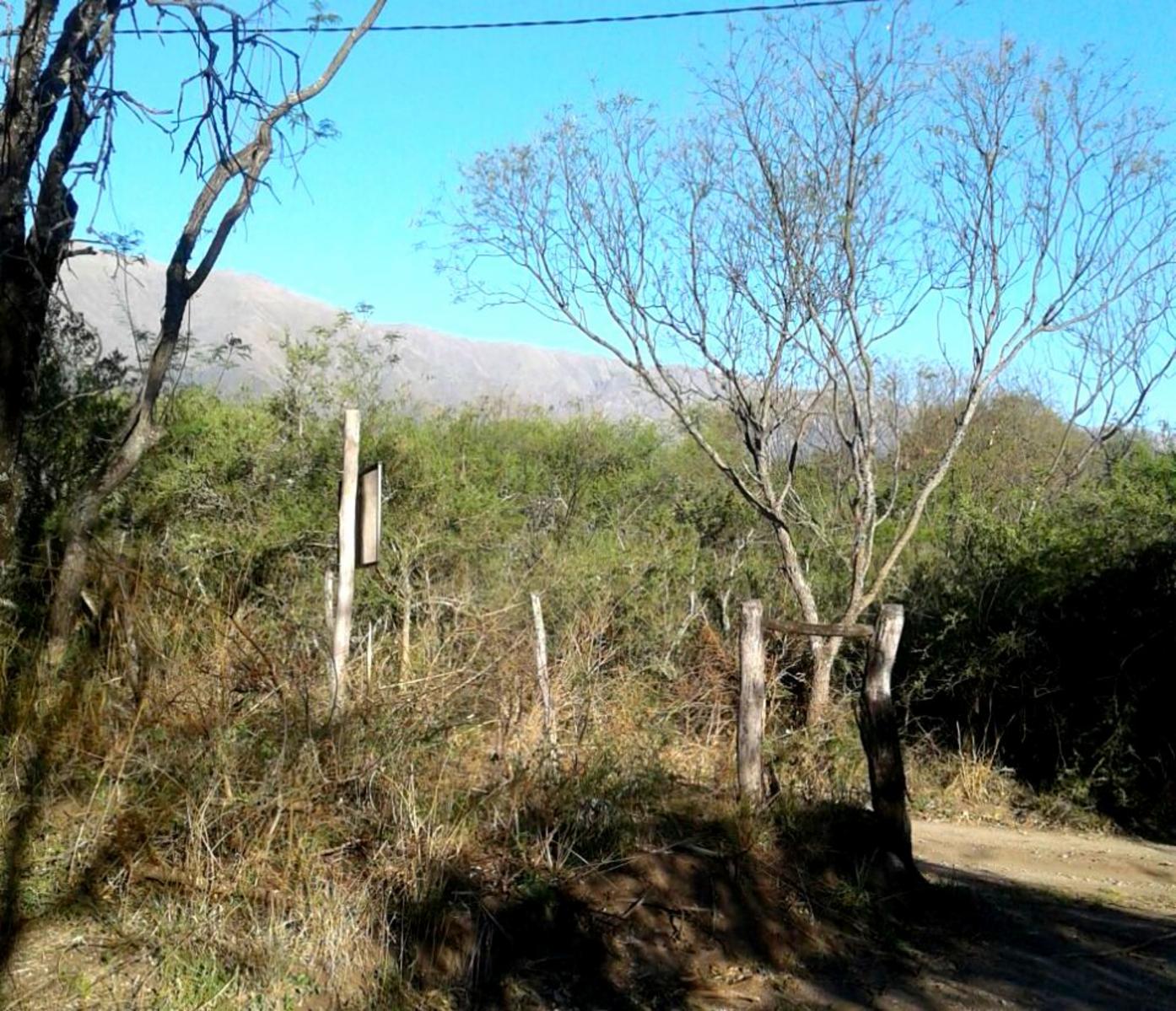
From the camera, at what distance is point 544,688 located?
7.68m

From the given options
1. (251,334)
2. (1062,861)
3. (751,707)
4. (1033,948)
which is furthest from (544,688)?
(251,334)

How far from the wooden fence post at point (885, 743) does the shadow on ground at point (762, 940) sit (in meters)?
0.15

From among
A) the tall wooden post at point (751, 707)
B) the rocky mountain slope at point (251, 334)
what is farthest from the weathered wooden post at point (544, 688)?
the rocky mountain slope at point (251, 334)

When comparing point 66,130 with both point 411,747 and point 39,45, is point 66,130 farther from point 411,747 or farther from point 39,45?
point 411,747

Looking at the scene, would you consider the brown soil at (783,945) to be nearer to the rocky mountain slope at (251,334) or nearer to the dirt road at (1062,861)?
the dirt road at (1062,861)

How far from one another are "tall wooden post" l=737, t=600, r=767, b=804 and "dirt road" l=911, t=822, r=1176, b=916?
68.8 inches

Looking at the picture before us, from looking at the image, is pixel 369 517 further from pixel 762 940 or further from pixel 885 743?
pixel 885 743

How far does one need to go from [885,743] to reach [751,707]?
820 mm

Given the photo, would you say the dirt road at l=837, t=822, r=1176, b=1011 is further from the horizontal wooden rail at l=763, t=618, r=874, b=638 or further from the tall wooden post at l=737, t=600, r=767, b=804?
the horizontal wooden rail at l=763, t=618, r=874, b=638

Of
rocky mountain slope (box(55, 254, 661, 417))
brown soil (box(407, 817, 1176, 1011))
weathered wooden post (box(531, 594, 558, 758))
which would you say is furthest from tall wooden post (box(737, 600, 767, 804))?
rocky mountain slope (box(55, 254, 661, 417))

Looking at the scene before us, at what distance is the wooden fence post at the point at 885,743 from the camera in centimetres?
786

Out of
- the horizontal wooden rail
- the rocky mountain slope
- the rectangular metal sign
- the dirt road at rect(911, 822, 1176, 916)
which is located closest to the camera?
the rectangular metal sign

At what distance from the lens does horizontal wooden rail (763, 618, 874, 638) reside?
8.16m

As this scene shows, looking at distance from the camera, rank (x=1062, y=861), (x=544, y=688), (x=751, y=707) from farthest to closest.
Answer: (x=1062, y=861)
(x=751, y=707)
(x=544, y=688)
